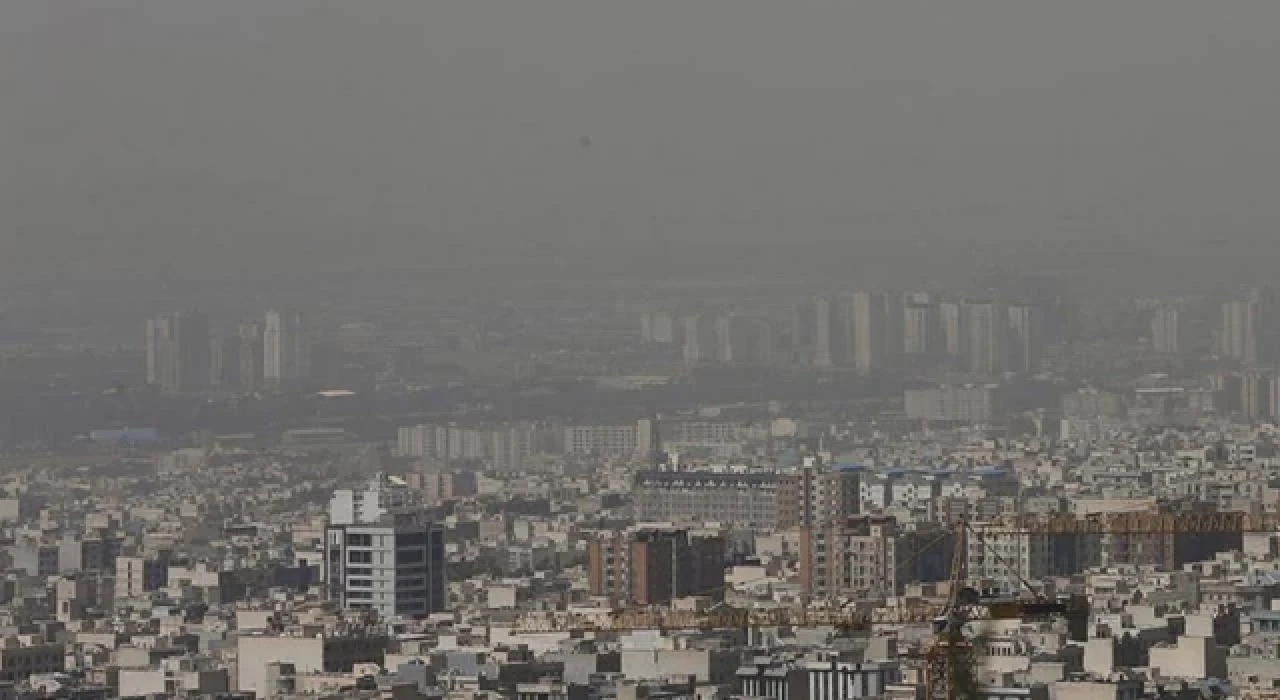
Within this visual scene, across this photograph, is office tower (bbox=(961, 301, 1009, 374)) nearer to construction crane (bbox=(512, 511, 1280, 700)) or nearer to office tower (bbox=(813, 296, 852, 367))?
office tower (bbox=(813, 296, 852, 367))

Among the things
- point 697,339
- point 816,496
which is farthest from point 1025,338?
point 816,496

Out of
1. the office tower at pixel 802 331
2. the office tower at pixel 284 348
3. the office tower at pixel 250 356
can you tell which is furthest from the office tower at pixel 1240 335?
the office tower at pixel 250 356

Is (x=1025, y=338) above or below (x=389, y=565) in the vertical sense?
above

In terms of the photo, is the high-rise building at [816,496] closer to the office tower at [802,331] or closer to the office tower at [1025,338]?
the office tower at [802,331]

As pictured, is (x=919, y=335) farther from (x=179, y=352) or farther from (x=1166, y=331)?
(x=179, y=352)

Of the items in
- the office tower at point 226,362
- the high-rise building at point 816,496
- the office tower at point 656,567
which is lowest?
the office tower at point 656,567

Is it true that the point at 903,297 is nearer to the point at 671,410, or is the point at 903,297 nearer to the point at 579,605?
the point at 671,410
